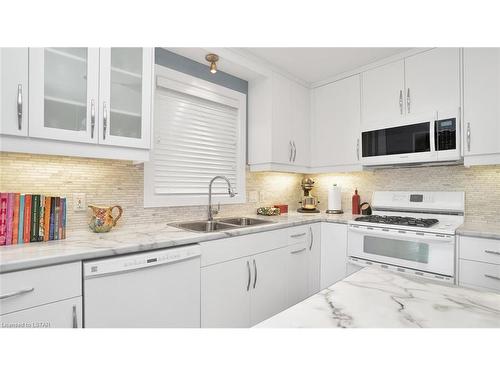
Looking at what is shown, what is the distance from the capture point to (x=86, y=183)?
1.70 metres

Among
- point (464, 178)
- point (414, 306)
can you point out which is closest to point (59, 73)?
point (414, 306)

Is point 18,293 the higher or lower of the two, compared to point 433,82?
lower

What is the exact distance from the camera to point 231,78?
258 centimetres

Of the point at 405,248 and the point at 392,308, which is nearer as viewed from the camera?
the point at 392,308

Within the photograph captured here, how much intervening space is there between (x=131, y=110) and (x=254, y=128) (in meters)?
1.33

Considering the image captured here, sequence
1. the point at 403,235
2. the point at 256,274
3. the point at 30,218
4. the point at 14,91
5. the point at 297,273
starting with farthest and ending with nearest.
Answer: the point at 297,273, the point at 403,235, the point at 256,274, the point at 30,218, the point at 14,91

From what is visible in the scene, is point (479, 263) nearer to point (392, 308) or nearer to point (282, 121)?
point (392, 308)

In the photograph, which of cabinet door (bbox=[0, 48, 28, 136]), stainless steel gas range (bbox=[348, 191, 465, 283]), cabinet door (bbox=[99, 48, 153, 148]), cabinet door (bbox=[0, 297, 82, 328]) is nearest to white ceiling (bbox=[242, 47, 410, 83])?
cabinet door (bbox=[99, 48, 153, 148])

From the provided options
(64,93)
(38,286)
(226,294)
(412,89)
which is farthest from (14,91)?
(412,89)

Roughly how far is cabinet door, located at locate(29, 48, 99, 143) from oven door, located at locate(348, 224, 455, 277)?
2143mm

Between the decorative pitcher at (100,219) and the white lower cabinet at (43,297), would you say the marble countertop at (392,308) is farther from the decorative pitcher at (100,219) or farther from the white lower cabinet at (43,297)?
the decorative pitcher at (100,219)

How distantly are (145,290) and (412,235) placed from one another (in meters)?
Answer: 1.89

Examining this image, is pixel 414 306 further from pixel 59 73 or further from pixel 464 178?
pixel 464 178

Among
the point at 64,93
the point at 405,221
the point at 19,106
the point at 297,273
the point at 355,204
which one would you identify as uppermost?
the point at 64,93
